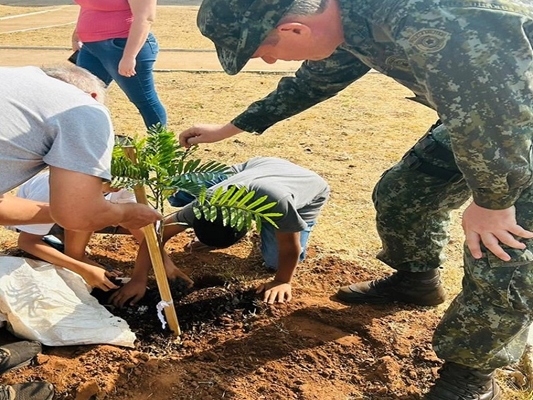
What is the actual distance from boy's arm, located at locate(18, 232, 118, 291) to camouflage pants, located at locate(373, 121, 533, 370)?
132 centimetres

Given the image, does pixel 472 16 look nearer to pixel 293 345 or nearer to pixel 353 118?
pixel 293 345

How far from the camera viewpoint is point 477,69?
5.54ft

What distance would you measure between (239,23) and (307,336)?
147 cm

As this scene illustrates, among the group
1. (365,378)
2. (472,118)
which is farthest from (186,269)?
(472,118)

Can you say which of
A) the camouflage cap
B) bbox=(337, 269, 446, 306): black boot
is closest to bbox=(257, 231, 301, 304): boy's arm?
bbox=(337, 269, 446, 306): black boot

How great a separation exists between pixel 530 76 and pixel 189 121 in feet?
14.9

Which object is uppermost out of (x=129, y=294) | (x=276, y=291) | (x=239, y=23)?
(x=239, y=23)

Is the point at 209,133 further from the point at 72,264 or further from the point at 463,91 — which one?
the point at 463,91

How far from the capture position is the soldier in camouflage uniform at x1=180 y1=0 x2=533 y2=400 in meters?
1.69

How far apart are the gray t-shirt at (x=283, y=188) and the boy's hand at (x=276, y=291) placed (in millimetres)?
330

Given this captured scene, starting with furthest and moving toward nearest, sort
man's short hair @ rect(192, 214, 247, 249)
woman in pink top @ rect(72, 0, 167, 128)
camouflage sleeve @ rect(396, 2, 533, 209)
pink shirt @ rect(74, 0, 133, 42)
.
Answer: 1. pink shirt @ rect(74, 0, 133, 42)
2. woman in pink top @ rect(72, 0, 167, 128)
3. man's short hair @ rect(192, 214, 247, 249)
4. camouflage sleeve @ rect(396, 2, 533, 209)

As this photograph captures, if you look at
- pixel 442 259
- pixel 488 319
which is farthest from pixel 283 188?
pixel 488 319

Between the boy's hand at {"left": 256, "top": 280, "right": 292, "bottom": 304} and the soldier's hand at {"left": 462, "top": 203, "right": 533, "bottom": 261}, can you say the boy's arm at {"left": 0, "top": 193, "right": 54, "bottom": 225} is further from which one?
the soldier's hand at {"left": 462, "top": 203, "right": 533, "bottom": 261}

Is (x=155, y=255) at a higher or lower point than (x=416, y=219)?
lower
